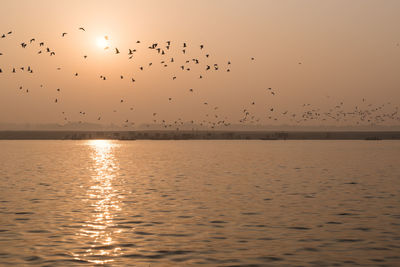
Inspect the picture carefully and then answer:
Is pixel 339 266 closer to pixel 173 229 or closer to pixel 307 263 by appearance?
pixel 307 263

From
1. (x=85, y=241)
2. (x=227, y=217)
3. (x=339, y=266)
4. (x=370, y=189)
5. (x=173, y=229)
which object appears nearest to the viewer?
(x=339, y=266)

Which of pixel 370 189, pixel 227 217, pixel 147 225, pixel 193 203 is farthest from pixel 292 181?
pixel 147 225

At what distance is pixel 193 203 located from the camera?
1468 inches

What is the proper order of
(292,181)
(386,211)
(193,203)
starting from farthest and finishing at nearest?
1. (292,181)
2. (193,203)
3. (386,211)

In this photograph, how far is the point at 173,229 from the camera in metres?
27.7

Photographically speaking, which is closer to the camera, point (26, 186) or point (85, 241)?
point (85, 241)

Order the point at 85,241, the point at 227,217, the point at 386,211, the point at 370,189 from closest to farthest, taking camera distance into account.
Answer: the point at 85,241 → the point at 227,217 → the point at 386,211 → the point at 370,189

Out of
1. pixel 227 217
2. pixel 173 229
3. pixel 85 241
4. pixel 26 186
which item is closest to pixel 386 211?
pixel 227 217

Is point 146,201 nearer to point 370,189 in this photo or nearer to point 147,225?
point 147,225

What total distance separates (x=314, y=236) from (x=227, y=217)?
6.14 meters

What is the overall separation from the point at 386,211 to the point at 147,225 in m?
12.6

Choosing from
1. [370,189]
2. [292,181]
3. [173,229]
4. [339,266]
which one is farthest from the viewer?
[292,181]

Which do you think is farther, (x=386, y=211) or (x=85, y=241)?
(x=386, y=211)

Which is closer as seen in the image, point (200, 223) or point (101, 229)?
point (101, 229)
